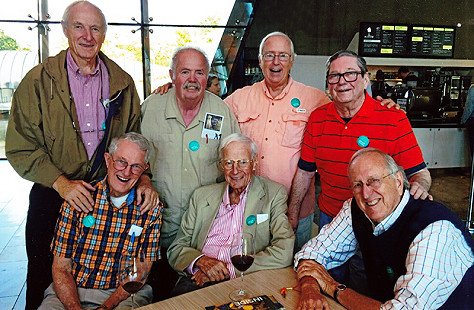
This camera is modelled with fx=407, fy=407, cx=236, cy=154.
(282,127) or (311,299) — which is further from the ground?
(282,127)

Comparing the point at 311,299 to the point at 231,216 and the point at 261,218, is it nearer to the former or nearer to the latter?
the point at 261,218

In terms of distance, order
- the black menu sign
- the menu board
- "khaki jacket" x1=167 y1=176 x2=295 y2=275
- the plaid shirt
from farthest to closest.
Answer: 1. the black menu sign
2. the menu board
3. "khaki jacket" x1=167 y1=176 x2=295 y2=275
4. the plaid shirt

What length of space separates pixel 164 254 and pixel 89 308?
2.48ft

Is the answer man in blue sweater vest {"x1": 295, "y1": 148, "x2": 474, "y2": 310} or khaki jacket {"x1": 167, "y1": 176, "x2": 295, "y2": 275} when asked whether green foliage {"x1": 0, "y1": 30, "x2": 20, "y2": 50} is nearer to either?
khaki jacket {"x1": 167, "y1": 176, "x2": 295, "y2": 275}

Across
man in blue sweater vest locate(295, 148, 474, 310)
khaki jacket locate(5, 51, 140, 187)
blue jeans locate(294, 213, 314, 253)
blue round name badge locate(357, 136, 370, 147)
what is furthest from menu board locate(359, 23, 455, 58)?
man in blue sweater vest locate(295, 148, 474, 310)

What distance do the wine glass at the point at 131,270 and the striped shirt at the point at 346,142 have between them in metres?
1.27

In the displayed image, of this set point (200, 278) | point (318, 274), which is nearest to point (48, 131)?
point (200, 278)

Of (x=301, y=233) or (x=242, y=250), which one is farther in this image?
(x=301, y=233)

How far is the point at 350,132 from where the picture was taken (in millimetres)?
2391

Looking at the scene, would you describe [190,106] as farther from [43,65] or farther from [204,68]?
[43,65]

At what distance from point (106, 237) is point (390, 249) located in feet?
4.88

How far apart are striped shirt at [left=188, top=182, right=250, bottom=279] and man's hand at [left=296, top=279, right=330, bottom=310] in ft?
2.13

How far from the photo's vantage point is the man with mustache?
2697mm

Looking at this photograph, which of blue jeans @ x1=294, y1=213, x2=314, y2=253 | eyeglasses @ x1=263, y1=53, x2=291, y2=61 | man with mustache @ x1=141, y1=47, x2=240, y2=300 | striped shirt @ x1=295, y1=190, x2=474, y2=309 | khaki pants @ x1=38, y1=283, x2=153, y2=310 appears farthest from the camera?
blue jeans @ x1=294, y1=213, x2=314, y2=253
